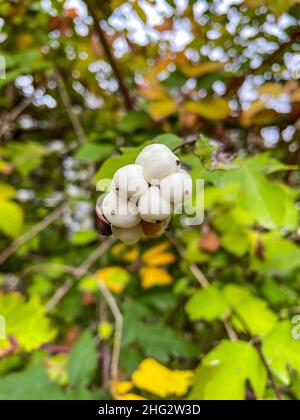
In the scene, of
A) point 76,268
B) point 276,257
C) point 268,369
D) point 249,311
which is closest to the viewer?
point 268,369

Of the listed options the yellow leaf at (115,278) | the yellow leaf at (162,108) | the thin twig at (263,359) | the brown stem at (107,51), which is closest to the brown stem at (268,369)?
the thin twig at (263,359)

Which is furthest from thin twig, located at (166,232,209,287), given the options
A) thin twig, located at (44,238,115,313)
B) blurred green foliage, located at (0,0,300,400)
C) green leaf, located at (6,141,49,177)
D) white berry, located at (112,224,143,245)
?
white berry, located at (112,224,143,245)

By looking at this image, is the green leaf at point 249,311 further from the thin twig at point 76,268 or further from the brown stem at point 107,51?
the brown stem at point 107,51

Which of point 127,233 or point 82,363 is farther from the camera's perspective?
point 82,363

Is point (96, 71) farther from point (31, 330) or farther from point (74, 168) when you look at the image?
point (31, 330)

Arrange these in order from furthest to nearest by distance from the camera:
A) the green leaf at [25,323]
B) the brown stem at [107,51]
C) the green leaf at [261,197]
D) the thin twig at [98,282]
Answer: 1. the brown stem at [107,51]
2. the thin twig at [98,282]
3. the green leaf at [25,323]
4. the green leaf at [261,197]

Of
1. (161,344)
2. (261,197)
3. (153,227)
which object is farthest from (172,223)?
(153,227)

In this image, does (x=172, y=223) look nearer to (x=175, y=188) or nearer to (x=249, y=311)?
(x=249, y=311)
